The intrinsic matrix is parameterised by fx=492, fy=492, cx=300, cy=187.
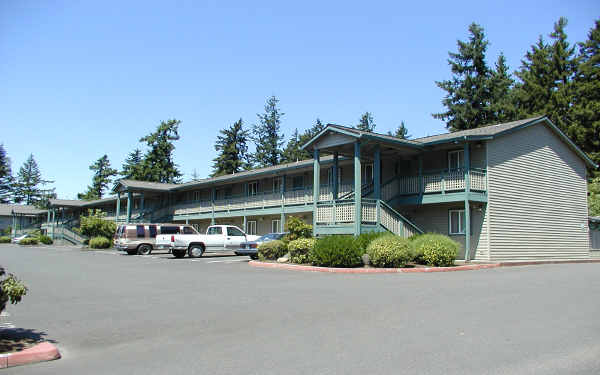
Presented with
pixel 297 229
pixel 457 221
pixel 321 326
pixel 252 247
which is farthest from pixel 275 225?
pixel 321 326

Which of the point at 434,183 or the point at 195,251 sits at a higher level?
the point at 434,183

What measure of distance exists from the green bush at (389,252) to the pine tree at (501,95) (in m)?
36.2

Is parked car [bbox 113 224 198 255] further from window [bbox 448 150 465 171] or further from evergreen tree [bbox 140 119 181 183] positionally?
evergreen tree [bbox 140 119 181 183]

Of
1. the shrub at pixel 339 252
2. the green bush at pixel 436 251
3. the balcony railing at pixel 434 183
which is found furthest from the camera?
the balcony railing at pixel 434 183

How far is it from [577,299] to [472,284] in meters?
2.97

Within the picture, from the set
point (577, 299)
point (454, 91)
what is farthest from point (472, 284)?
point (454, 91)

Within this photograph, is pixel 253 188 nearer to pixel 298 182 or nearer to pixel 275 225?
pixel 275 225

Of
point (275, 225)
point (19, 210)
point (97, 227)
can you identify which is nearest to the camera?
point (275, 225)

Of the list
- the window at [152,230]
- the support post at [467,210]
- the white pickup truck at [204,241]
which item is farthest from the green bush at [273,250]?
the window at [152,230]

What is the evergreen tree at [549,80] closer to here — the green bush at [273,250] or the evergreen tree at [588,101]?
the evergreen tree at [588,101]

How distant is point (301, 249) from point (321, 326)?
Answer: 1250 centimetres

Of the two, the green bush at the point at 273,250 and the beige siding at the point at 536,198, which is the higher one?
the beige siding at the point at 536,198

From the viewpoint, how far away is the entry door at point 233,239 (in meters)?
29.2

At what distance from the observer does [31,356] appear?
629 cm
